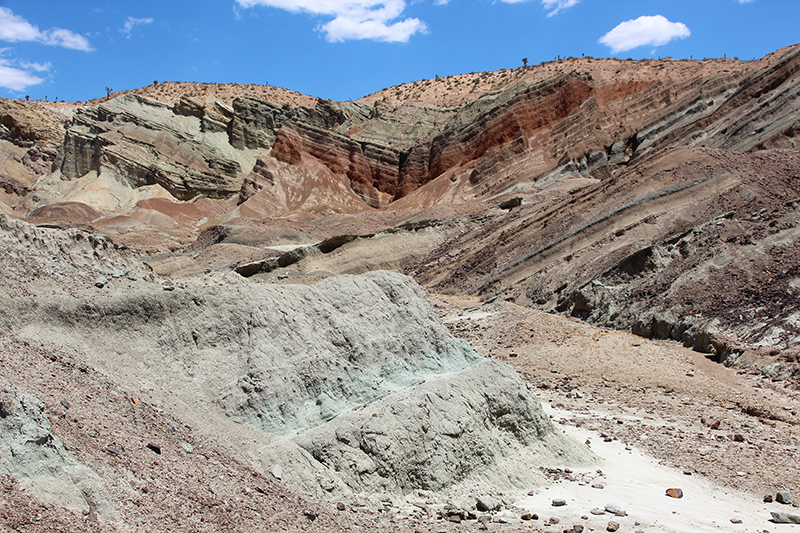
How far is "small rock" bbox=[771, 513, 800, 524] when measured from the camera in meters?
5.44

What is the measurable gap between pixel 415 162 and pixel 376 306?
42150 millimetres

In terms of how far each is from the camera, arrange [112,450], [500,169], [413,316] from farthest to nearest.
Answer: [500,169], [413,316], [112,450]

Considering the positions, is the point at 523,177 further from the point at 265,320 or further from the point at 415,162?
the point at 265,320

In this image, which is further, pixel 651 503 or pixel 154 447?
pixel 651 503

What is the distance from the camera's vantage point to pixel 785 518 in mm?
5461

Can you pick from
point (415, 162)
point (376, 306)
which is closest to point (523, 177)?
point (415, 162)

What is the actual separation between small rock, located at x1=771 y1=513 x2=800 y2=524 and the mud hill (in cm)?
88

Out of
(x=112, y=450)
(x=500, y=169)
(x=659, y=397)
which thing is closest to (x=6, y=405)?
(x=112, y=450)

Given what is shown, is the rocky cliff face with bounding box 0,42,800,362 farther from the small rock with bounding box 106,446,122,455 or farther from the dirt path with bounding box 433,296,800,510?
the small rock with bounding box 106,446,122,455

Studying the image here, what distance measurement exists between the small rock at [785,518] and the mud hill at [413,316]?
2.90 ft

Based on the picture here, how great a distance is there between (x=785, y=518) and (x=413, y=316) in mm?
3913

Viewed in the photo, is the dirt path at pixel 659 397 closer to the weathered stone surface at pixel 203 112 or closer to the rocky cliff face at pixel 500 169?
the rocky cliff face at pixel 500 169

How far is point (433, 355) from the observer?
706cm

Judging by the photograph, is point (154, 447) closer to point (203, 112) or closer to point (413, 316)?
point (413, 316)
